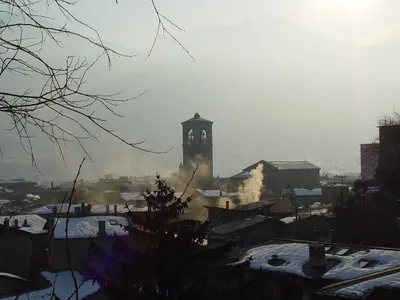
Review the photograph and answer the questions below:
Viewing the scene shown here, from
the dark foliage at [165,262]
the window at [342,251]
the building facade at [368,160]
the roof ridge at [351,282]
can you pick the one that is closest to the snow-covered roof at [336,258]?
the window at [342,251]

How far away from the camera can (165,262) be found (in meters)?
7.35

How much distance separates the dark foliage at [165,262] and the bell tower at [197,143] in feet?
218

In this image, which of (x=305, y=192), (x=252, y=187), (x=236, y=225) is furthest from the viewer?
(x=252, y=187)

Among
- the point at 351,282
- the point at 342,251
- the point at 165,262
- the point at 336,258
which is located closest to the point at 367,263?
the point at 336,258

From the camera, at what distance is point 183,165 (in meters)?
79.1

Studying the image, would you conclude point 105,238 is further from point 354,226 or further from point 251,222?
point 354,226

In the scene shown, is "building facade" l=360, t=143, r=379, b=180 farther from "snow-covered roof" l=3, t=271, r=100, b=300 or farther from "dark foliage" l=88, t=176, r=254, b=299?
"dark foliage" l=88, t=176, r=254, b=299

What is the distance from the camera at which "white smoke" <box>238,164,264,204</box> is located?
193 ft

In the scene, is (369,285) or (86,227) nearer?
(369,285)

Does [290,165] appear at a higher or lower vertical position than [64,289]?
higher

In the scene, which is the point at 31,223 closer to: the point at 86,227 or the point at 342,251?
the point at 86,227

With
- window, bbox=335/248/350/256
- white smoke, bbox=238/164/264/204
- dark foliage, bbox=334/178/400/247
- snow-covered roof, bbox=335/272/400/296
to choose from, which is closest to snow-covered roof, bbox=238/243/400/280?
window, bbox=335/248/350/256

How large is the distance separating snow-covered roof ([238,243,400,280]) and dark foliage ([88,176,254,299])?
23.9 ft

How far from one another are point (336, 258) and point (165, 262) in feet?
35.1
